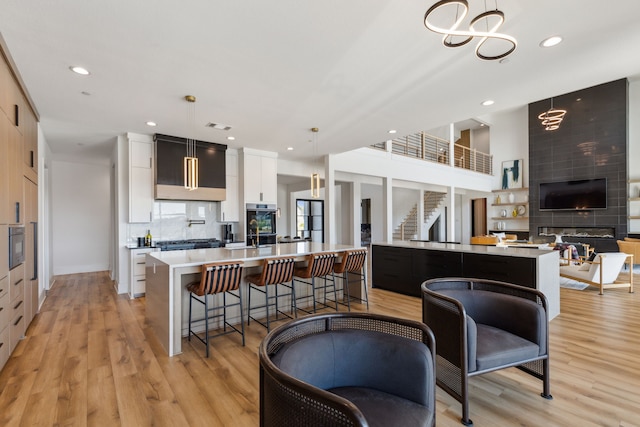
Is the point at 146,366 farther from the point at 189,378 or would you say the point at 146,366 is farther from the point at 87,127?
the point at 87,127

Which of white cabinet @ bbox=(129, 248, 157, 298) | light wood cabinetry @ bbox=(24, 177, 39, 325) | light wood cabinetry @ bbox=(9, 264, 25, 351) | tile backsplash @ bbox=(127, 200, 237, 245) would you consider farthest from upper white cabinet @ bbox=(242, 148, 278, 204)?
light wood cabinetry @ bbox=(9, 264, 25, 351)

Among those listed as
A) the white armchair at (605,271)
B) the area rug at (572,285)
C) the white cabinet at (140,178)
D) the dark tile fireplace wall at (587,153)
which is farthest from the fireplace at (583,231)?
the white cabinet at (140,178)

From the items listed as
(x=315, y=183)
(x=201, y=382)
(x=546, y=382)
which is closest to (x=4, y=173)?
(x=201, y=382)

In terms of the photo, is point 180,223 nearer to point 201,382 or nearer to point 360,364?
point 201,382

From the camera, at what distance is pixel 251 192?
254 inches

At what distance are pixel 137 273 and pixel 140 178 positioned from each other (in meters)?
1.62

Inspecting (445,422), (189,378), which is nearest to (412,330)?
(445,422)

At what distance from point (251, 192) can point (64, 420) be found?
4820 mm

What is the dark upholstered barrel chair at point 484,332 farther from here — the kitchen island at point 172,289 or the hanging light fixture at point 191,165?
the hanging light fixture at point 191,165

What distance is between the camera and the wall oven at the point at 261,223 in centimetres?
638

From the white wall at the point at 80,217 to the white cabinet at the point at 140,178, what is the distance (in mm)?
2348

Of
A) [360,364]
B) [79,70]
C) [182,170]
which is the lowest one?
[360,364]

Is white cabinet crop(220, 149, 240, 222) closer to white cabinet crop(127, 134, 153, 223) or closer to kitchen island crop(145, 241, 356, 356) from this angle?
white cabinet crop(127, 134, 153, 223)

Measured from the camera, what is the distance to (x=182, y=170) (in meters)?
5.55
